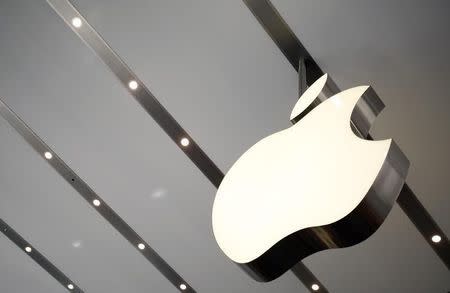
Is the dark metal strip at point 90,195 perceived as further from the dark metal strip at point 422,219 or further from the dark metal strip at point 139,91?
the dark metal strip at point 422,219

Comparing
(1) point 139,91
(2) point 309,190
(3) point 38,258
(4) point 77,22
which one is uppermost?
(4) point 77,22

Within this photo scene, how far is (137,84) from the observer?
2.92 metres

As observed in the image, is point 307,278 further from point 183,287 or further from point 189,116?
point 189,116

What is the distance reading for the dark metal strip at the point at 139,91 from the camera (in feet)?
8.84

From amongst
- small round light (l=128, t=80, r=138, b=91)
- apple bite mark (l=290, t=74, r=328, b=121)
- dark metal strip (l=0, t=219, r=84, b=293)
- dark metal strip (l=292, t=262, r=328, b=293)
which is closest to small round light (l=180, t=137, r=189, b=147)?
small round light (l=128, t=80, r=138, b=91)

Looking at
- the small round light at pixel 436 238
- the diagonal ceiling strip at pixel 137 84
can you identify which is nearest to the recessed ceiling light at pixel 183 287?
the diagonal ceiling strip at pixel 137 84

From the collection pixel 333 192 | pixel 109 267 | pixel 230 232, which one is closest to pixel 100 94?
pixel 109 267

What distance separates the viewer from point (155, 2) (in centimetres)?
264

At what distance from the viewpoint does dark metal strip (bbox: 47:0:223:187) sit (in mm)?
2695

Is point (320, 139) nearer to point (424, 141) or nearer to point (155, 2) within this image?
point (155, 2)

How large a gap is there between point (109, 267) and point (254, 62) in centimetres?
236

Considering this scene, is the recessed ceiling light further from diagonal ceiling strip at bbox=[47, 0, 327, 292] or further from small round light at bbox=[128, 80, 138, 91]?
small round light at bbox=[128, 80, 138, 91]

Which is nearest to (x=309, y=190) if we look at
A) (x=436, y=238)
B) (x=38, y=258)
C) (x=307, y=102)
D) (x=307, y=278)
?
(x=307, y=102)

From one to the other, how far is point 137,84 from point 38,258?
2.11 metres
